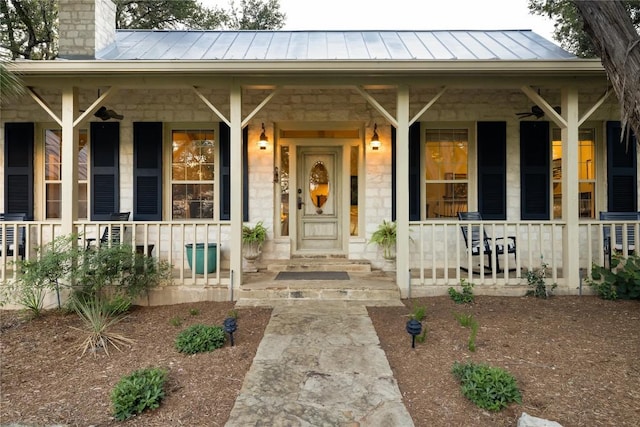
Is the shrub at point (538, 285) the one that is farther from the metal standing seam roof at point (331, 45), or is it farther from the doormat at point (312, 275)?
the metal standing seam roof at point (331, 45)

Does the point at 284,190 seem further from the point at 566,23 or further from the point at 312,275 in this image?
the point at 566,23

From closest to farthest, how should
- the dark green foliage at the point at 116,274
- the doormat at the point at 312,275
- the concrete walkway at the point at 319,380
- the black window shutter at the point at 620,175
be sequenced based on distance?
the concrete walkway at the point at 319,380
the dark green foliage at the point at 116,274
the doormat at the point at 312,275
the black window shutter at the point at 620,175

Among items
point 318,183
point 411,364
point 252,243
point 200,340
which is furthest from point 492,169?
point 200,340

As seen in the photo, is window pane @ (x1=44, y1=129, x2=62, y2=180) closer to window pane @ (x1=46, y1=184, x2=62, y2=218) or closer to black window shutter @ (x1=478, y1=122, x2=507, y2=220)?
window pane @ (x1=46, y1=184, x2=62, y2=218)

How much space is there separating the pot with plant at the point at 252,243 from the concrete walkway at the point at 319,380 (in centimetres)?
202

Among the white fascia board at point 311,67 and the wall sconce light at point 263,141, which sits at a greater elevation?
the white fascia board at point 311,67

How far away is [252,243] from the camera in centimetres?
570

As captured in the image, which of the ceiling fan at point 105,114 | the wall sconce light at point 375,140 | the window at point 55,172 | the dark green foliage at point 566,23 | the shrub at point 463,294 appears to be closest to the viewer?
the shrub at point 463,294

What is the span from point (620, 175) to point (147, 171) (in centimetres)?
747

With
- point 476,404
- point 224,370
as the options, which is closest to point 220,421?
point 224,370

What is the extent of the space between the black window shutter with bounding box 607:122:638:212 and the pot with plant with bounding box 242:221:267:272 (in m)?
5.49

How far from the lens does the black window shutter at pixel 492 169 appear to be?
5957 mm

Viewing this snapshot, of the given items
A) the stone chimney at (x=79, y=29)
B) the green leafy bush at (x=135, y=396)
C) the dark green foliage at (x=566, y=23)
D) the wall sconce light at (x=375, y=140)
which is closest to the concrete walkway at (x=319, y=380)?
the green leafy bush at (x=135, y=396)

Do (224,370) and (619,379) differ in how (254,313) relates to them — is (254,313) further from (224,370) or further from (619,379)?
(619,379)
